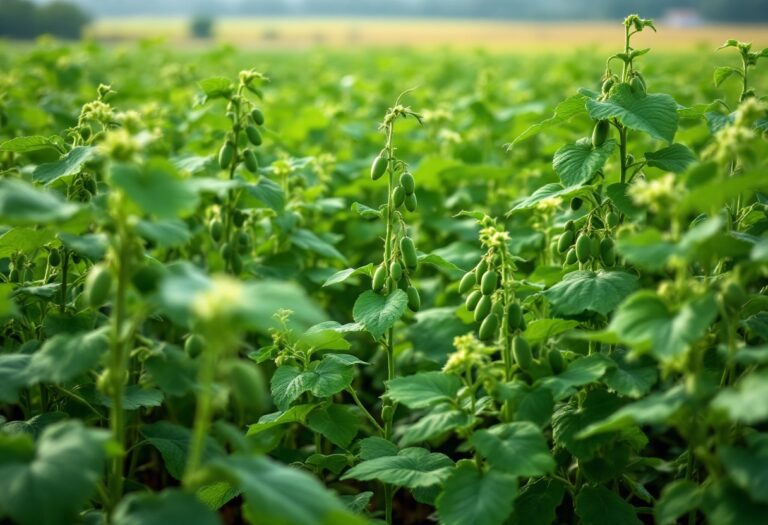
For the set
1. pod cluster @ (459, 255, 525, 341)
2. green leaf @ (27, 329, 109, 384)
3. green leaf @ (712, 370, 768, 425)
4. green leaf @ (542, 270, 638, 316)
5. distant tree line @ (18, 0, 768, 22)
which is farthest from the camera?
distant tree line @ (18, 0, 768, 22)

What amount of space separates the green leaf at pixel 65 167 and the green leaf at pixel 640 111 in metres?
1.73

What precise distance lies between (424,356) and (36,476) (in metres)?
2.29

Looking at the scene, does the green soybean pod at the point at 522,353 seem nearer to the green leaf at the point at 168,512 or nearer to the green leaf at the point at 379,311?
the green leaf at the point at 379,311

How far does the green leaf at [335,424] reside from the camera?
9.75 ft

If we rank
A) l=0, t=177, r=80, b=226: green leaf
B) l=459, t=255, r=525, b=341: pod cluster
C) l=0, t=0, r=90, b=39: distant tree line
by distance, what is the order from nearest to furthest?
l=0, t=177, r=80, b=226: green leaf → l=459, t=255, r=525, b=341: pod cluster → l=0, t=0, r=90, b=39: distant tree line

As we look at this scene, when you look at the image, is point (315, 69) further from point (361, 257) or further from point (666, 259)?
point (666, 259)

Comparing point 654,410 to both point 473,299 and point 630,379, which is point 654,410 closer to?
point 630,379

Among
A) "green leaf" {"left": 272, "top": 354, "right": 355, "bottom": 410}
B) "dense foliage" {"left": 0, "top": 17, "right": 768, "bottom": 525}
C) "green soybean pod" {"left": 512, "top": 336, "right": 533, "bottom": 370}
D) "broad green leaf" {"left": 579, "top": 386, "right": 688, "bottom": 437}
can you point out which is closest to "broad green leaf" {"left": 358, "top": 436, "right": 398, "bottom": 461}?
"dense foliage" {"left": 0, "top": 17, "right": 768, "bottom": 525}

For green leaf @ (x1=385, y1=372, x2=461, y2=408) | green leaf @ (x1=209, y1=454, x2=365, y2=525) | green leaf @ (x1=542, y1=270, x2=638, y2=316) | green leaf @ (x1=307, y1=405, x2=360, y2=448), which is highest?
green leaf @ (x1=542, y1=270, x2=638, y2=316)

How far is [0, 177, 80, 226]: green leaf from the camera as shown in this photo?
5.93 feet

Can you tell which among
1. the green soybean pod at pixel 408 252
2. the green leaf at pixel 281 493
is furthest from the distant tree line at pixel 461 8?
the green leaf at pixel 281 493

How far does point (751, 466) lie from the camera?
1805mm

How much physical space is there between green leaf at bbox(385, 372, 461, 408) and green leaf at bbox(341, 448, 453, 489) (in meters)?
0.21

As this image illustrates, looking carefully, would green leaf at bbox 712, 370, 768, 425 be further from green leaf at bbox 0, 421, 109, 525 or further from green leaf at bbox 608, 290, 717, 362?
green leaf at bbox 0, 421, 109, 525
